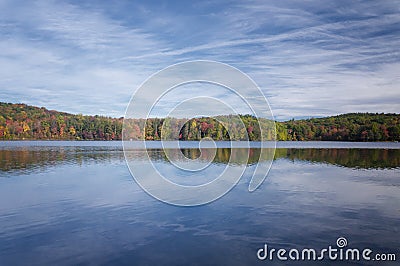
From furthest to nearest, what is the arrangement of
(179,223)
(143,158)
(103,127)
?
1. (103,127)
2. (143,158)
3. (179,223)

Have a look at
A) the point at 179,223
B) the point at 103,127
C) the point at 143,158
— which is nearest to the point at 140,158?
the point at 143,158

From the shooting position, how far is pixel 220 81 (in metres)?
17.0

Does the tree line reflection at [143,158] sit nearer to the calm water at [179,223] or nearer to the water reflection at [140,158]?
the water reflection at [140,158]

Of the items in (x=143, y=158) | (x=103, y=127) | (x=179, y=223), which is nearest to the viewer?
(x=179, y=223)

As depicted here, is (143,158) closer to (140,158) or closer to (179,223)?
(140,158)

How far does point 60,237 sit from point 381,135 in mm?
117330

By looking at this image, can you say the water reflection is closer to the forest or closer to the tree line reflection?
the tree line reflection

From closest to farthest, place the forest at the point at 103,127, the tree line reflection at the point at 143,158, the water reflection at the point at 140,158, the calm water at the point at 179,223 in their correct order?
the calm water at the point at 179,223 → the tree line reflection at the point at 143,158 → the water reflection at the point at 140,158 → the forest at the point at 103,127

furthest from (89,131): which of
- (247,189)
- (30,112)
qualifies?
(247,189)

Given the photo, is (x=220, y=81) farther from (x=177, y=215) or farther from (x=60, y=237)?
(x=60, y=237)

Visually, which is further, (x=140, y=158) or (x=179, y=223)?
(x=140, y=158)

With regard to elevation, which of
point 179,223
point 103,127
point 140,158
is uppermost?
point 103,127

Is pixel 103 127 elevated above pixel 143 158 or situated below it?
above

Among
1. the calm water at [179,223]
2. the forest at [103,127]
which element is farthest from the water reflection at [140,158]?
the forest at [103,127]
